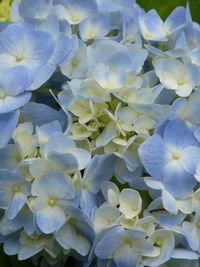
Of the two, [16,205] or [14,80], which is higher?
[14,80]

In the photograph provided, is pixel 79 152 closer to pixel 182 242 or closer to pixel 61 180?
pixel 61 180

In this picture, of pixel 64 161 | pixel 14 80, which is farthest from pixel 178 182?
pixel 14 80

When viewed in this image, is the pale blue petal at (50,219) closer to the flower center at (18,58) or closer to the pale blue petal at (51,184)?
the pale blue petal at (51,184)

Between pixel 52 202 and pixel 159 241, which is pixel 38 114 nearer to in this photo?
pixel 52 202

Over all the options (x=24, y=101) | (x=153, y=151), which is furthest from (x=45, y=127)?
(x=153, y=151)

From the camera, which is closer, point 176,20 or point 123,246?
point 123,246

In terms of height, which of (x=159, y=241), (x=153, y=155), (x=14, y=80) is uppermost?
(x=14, y=80)

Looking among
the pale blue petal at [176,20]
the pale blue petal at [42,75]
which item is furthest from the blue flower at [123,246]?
the pale blue petal at [176,20]

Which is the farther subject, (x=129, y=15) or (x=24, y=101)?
(x=129, y=15)
